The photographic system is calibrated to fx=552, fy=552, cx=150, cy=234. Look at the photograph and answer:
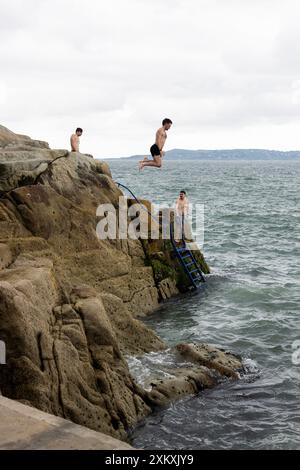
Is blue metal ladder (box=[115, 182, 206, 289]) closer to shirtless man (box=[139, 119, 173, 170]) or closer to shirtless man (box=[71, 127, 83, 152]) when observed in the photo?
shirtless man (box=[139, 119, 173, 170])

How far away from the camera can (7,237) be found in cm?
1153

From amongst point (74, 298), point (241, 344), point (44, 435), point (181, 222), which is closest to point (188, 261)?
point (181, 222)

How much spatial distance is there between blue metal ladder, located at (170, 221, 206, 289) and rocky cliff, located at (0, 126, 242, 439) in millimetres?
622

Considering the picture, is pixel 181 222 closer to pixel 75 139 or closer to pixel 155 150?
pixel 155 150

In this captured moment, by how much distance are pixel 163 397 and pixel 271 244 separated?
59.7 feet

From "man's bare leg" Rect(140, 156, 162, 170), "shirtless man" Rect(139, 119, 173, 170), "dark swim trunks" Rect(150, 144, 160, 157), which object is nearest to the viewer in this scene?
"shirtless man" Rect(139, 119, 173, 170)

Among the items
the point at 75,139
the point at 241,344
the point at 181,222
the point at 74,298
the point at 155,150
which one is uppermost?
the point at 75,139

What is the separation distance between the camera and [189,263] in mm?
17297

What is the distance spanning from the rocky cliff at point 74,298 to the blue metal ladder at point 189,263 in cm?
62

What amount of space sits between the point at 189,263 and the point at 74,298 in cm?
850

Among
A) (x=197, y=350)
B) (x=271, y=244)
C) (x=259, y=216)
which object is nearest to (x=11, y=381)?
(x=197, y=350)

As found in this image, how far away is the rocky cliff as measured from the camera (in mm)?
7629

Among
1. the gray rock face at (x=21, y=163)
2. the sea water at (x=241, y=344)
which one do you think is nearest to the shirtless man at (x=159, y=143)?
the gray rock face at (x=21, y=163)

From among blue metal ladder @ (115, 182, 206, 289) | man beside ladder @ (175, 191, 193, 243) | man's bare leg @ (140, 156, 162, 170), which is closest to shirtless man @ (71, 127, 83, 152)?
blue metal ladder @ (115, 182, 206, 289)
